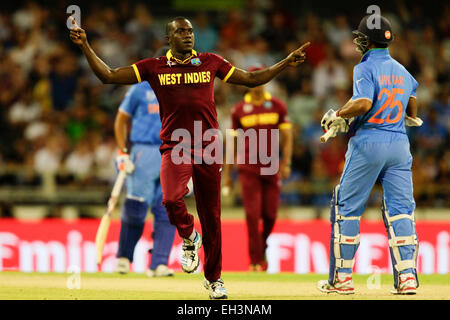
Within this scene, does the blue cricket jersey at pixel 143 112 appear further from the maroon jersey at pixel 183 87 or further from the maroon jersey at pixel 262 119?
the maroon jersey at pixel 183 87

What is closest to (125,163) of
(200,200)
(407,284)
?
(200,200)

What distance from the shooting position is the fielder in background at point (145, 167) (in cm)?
1030

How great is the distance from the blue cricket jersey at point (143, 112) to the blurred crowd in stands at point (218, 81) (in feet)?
16.6

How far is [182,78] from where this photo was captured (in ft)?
24.7

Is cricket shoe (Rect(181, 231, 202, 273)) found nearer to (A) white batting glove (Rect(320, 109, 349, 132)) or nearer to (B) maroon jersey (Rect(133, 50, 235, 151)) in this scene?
(B) maroon jersey (Rect(133, 50, 235, 151))

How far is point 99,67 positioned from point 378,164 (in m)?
2.60

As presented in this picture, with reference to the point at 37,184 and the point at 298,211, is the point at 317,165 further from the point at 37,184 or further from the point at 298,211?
the point at 37,184

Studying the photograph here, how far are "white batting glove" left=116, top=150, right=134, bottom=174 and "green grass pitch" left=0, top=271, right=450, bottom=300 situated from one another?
127cm

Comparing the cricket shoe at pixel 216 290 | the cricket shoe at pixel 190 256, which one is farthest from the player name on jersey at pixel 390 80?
the cricket shoe at pixel 216 290

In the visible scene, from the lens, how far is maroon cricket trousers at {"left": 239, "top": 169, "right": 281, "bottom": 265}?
1146cm

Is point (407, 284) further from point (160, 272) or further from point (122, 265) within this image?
point (122, 265)

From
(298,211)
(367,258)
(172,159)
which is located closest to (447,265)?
(367,258)

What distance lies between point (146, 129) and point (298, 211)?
18.2ft

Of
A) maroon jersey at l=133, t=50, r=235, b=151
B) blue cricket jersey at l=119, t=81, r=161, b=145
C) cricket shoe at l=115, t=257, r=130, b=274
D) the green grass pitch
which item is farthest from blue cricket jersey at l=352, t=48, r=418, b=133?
cricket shoe at l=115, t=257, r=130, b=274
